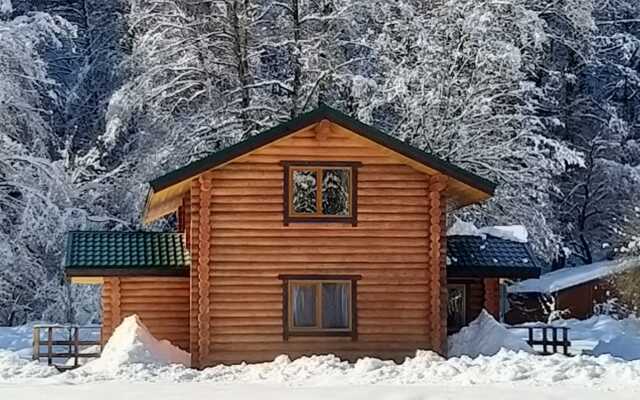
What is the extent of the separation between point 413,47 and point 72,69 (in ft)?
45.3

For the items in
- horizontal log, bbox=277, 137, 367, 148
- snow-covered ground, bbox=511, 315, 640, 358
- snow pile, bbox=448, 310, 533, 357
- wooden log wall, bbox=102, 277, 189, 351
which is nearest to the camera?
horizontal log, bbox=277, 137, 367, 148

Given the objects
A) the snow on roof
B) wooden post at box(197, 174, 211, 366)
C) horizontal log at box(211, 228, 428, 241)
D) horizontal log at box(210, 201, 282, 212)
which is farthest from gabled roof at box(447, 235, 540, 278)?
the snow on roof

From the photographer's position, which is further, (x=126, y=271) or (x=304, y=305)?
(x=126, y=271)

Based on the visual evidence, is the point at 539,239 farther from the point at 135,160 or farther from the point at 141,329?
the point at 141,329

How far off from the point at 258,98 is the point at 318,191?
10.6 metres

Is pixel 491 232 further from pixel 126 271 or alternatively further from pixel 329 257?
pixel 126 271

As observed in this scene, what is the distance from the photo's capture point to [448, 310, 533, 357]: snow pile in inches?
779

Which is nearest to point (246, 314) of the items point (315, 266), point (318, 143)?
point (315, 266)

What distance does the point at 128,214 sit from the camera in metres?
30.0

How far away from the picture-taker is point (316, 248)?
18859 mm

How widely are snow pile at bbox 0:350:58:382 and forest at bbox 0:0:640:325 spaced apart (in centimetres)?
891

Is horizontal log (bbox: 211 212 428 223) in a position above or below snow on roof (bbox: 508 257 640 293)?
above

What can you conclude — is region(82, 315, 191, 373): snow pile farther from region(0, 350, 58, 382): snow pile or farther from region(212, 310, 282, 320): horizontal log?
region(212, 310, 282, 320): horizontal log

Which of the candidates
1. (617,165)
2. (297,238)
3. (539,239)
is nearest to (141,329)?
(297,238)
